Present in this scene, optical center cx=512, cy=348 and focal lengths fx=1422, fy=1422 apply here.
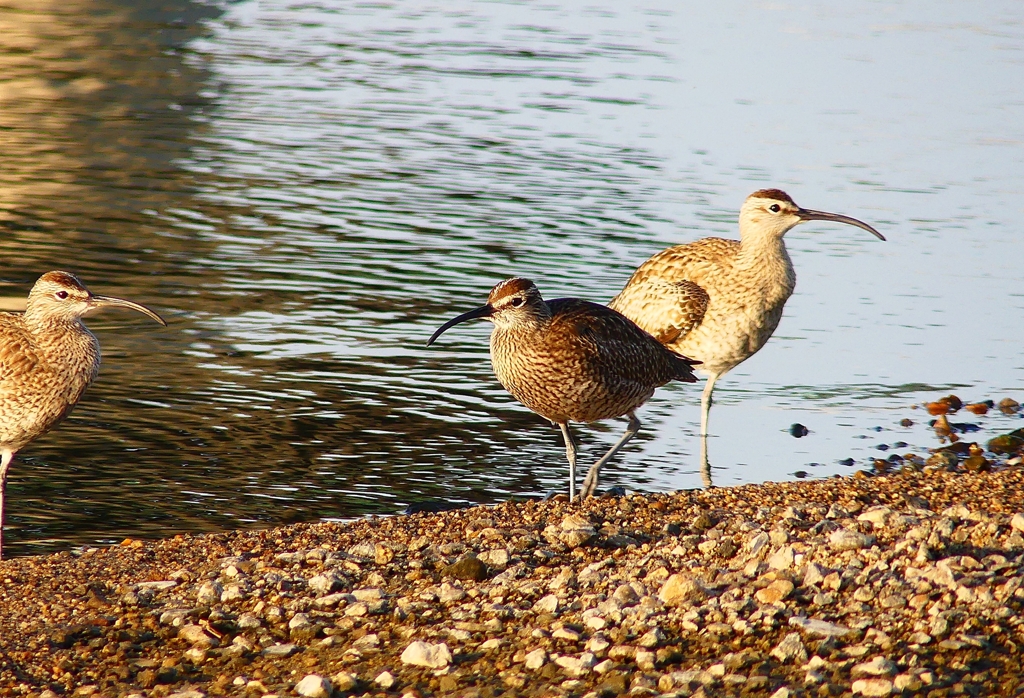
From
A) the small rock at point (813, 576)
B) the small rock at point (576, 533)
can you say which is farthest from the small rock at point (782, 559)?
the small rock at point (576, 533)

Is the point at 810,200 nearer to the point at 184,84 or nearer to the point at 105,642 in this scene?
the point at 184,84

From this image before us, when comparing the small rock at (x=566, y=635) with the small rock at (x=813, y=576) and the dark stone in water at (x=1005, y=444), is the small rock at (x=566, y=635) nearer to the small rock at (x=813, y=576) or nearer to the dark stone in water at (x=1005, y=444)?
the small rock at (x=813, y=576)

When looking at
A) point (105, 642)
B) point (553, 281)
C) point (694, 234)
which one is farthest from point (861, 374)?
point (105, 642)

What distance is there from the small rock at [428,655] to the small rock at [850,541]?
2106 millimetres

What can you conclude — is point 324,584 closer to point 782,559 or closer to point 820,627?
point 782,559

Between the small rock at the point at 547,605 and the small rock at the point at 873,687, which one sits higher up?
the small rock at the point at 873,687

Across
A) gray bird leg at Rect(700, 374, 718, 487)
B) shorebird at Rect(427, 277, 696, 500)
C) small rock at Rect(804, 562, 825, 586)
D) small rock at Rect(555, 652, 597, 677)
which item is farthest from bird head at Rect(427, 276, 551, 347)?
small rock at Rect(555, 652, 597, 677)

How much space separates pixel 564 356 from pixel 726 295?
2.49 metres

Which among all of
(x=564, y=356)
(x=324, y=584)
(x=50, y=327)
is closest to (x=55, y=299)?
(x=50, y=327)

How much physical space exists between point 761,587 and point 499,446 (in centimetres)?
450

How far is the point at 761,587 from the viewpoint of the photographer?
6.80 meters

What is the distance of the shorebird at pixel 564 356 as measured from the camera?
9.38 m

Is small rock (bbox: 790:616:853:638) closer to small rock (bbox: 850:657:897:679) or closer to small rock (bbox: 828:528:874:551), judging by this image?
small rock (bbox: 850:657:897:679)

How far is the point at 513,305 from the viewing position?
9.37 metres
